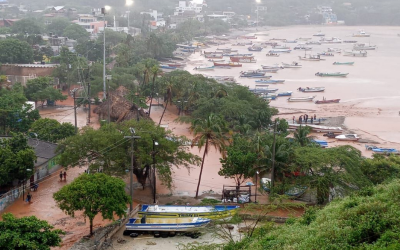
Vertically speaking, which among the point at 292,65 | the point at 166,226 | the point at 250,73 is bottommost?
the point at 166,226

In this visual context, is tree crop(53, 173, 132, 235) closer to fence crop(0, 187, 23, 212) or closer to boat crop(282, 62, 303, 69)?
fence crop(0, 187, 23, 212)

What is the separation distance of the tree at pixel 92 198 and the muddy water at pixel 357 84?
26094 millimetres

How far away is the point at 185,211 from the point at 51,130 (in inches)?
494

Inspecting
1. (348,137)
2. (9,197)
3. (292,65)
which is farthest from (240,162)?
(292,65)

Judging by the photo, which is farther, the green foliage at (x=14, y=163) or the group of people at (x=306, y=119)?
the group of people at (x=306, y=119)

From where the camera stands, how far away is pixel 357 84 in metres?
61.2

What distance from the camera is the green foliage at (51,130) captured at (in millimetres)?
29188

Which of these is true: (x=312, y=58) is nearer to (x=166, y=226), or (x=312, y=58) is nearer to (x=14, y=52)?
(x=14, y=52)

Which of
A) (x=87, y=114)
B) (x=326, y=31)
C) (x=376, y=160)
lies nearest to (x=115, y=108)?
(x=87, y=114)

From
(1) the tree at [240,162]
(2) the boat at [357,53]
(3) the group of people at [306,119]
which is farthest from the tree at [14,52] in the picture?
(2) the boat at [357,53]

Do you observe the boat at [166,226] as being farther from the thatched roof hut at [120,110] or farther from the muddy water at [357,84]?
the muddy water at [357,84]

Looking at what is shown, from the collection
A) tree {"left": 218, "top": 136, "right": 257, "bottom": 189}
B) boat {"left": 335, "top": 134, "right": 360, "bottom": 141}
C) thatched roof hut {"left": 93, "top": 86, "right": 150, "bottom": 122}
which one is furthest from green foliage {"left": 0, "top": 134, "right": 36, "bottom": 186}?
boat {"left": 335, "top": 134, "right": 360, "bottom": 141}

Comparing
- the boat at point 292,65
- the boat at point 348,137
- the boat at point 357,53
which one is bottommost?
the boat at point 348,137

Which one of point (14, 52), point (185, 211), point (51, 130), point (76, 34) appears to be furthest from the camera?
point (76, 34)
